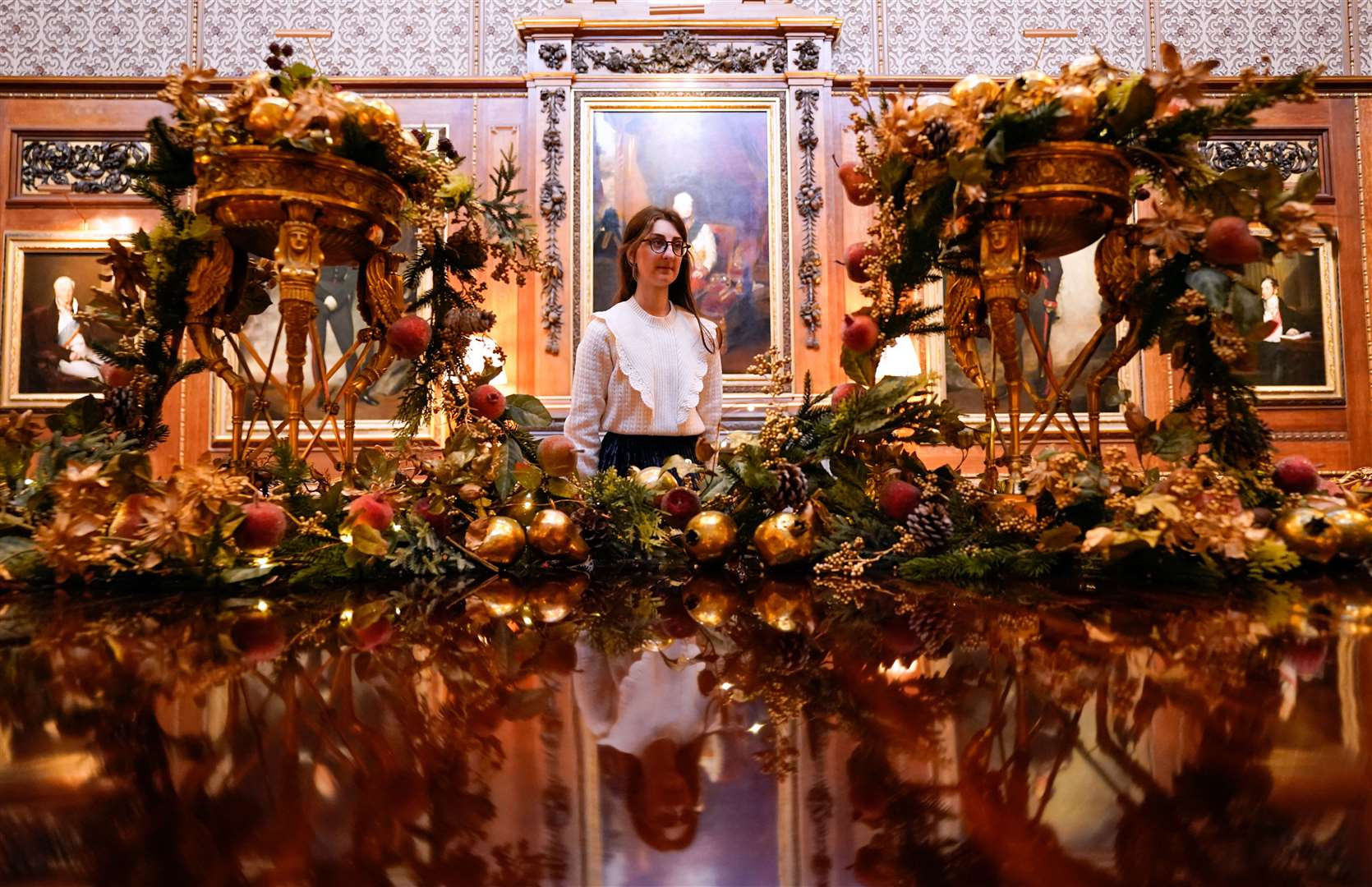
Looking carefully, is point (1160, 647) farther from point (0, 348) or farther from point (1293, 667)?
point (0, 348)

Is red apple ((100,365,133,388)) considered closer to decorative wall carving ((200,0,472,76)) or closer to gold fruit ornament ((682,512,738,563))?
gold fruit ornament ((682,512,738,563))

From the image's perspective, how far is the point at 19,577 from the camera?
120 centimetres

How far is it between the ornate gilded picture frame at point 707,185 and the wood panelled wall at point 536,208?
103 millimetres

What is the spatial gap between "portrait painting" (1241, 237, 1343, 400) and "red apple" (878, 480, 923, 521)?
15.3 ft

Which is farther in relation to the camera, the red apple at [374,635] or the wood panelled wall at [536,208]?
the wood panelled wall at [536,208]

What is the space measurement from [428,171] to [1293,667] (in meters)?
1.33

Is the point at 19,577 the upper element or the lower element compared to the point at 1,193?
lower

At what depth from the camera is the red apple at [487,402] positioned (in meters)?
1.43

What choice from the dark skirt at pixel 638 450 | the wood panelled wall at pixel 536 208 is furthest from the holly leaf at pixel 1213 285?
the wood panelled wall at pixel 536 208

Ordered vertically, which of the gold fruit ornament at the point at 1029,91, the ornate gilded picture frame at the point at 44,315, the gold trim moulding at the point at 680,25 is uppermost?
the gold trim moulding at the point at 680,25

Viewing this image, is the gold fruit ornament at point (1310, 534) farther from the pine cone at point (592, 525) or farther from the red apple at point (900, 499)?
the pine cone at point (592, 525)

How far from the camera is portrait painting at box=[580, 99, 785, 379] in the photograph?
190 inches

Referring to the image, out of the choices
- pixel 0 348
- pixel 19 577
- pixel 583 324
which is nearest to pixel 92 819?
pixel 19 577

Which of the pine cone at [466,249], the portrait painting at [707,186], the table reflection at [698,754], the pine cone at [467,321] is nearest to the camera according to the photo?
the table reflection at [698,754]
